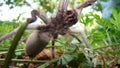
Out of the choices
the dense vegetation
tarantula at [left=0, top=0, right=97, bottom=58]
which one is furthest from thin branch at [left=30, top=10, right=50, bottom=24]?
the dense vegetation

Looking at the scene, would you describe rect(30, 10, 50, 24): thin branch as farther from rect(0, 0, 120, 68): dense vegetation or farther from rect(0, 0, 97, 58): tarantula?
rect(0, 0, 120, 68): dense vegetation

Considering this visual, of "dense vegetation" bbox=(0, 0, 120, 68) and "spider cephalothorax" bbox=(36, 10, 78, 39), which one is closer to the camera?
"spider cephalothorax" bbox=(36, 10, 78, 39)

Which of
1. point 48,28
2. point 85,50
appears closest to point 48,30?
point 48,28

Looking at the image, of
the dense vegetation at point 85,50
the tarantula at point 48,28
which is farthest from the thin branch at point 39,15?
the dense vegetation at point 85,50

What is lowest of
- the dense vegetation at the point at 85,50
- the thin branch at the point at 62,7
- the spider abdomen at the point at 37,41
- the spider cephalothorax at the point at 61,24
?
the dense vegetation at the point at 85,50

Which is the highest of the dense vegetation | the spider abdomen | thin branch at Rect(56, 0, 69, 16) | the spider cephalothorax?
thin branch at Rect(56, 0, 69, 16)

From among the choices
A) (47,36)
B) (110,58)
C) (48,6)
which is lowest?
(48,6)

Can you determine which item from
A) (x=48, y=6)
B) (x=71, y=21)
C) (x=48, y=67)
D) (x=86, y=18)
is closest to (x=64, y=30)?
(x=71, y=21)

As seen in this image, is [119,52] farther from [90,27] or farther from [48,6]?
[48,6]

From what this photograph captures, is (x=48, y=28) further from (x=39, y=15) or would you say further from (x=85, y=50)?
(x=85, y=50)

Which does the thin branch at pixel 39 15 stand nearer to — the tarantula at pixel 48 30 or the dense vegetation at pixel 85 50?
the tarantula at pixel 48 30

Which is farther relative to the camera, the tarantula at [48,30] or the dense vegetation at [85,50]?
the dense vegetation at [85,50]
